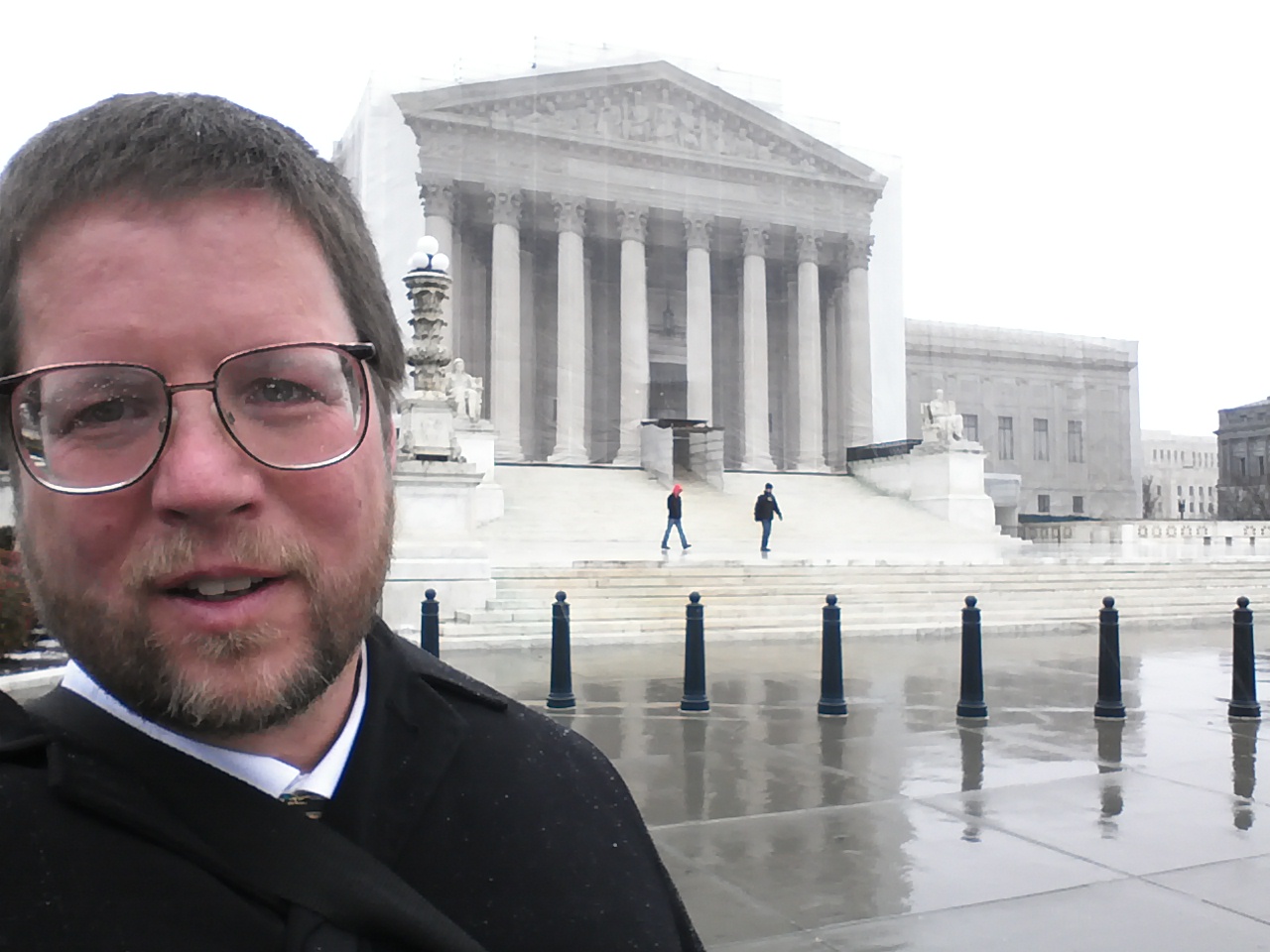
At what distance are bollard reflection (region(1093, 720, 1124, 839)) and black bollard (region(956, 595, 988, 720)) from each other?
872 millimetres

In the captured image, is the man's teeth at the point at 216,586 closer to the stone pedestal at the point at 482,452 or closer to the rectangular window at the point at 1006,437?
the stone pedestal at the point at 482,452

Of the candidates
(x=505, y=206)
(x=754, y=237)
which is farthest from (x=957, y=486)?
(x=505, y=206)

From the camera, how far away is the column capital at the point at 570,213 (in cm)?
4303

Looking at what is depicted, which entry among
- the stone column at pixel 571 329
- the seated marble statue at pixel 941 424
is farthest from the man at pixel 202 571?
the stone column at pixel 571 329

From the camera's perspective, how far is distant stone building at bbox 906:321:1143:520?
6300cm

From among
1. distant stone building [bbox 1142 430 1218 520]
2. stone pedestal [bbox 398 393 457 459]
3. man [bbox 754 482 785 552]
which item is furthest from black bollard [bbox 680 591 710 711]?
distant stone building [bbox 1142 430 1218 520]

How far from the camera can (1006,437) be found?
6366cm

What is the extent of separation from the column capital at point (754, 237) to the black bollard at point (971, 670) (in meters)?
38.4

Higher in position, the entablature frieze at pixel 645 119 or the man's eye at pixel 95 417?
the entablature frieze at pixel 645 119

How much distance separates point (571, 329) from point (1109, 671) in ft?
114

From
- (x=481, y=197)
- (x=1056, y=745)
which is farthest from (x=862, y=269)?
(x=1056, y=745)

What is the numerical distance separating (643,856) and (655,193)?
44.4m

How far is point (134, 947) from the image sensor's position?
120cm

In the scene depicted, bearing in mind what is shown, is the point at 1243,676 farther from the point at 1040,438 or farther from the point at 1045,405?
the point at 1045,405
